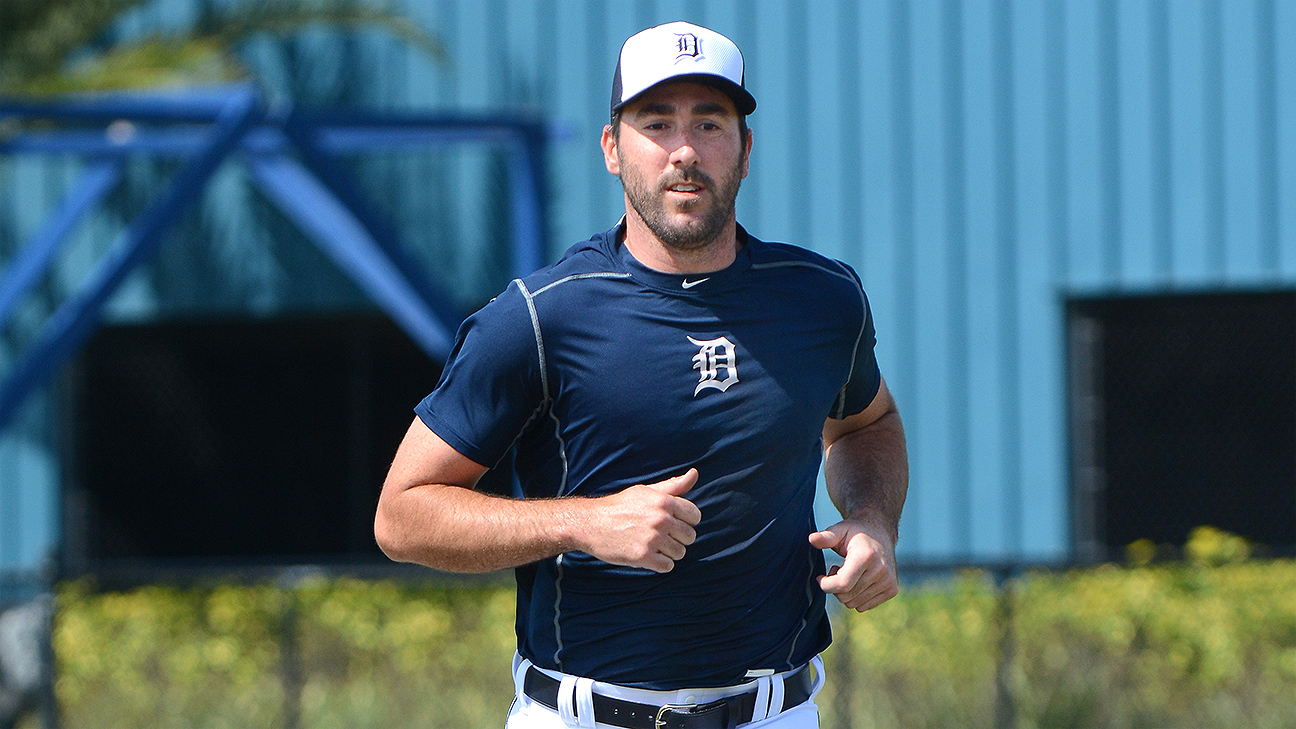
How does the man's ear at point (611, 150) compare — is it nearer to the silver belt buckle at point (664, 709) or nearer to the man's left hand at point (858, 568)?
the man's left hand at point (858, 568)

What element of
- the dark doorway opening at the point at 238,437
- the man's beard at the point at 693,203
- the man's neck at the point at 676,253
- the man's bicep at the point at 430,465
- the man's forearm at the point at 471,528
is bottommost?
the dark doorway opening at the point at 238,437

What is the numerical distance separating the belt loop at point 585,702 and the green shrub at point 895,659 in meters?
4.05

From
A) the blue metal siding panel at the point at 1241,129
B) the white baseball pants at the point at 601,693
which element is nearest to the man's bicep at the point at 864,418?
the white baseball pants at the point at 601,693

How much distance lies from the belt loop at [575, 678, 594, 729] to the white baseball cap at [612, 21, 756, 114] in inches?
40.6

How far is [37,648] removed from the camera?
23.7 feet

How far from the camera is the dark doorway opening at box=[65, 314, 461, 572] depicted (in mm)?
10328

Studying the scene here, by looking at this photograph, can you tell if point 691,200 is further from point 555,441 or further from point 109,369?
point 109,369

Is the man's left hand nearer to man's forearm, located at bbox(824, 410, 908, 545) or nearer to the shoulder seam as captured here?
man's forearm, located at bbox(824, 410, 908, 545)

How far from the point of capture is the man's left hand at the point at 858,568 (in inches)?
97.9

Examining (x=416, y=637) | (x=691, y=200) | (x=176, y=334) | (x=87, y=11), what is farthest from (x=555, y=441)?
(x=176, y=334)

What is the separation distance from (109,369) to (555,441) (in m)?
9.09

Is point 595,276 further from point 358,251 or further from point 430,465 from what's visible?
point 358,251

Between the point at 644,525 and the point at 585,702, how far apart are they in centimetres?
47

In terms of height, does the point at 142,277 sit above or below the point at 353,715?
above
